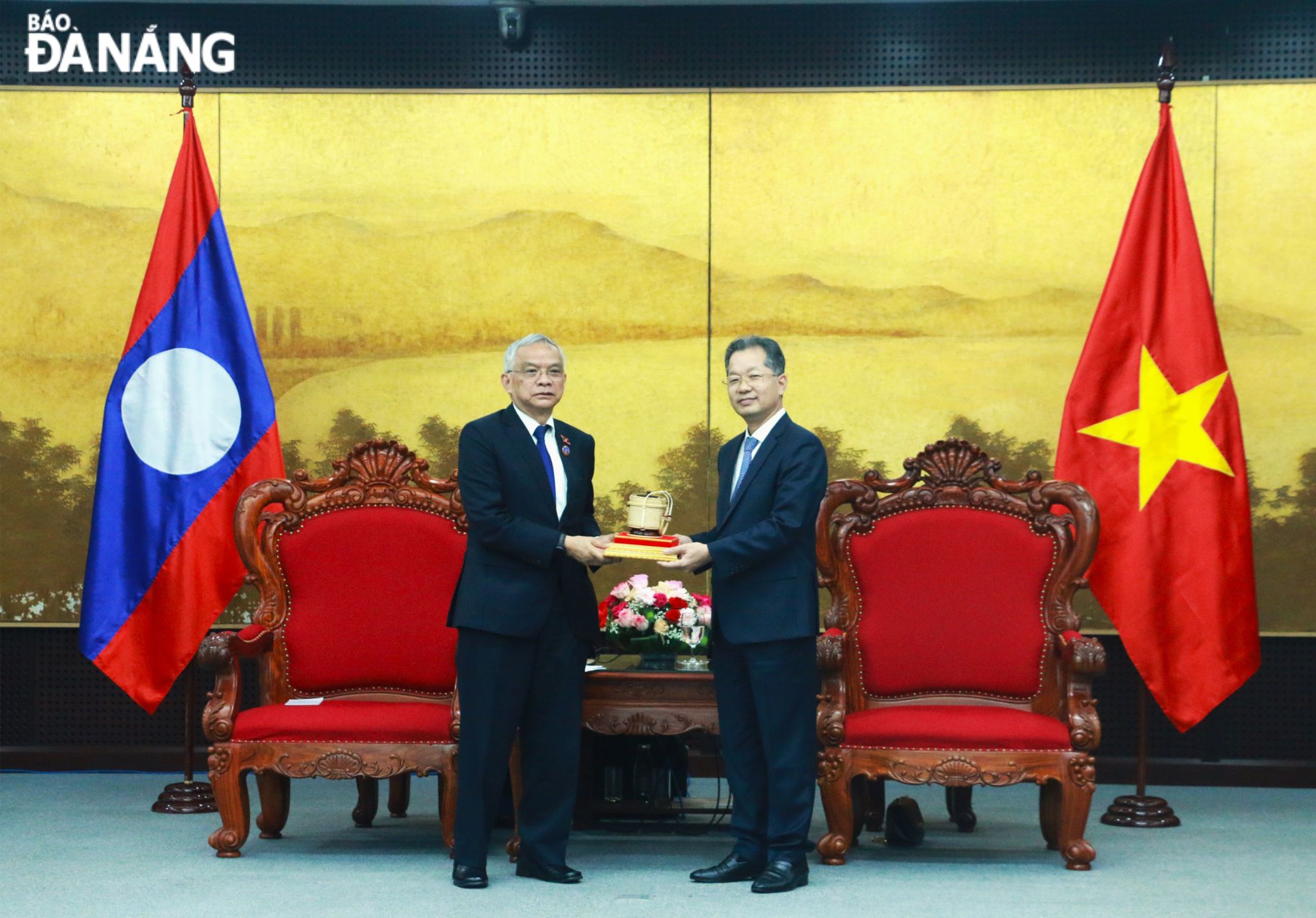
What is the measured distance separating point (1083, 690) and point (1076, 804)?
0.35 meters

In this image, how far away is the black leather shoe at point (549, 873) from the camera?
403 cm

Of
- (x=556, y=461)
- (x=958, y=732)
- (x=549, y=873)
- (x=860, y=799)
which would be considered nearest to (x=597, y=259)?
(x=556, y=461)

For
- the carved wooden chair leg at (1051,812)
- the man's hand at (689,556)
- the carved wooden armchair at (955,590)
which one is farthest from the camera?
the carved wooden armchair at (955,590)

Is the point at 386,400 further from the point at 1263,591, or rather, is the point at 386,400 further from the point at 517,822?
the point at 1263,591

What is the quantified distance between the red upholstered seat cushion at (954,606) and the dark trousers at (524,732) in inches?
43.0

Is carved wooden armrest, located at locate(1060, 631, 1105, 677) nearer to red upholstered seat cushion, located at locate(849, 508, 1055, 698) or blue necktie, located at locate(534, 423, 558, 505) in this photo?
red upholstered seat cushion, located at locate(849, 508, 1055, 698)

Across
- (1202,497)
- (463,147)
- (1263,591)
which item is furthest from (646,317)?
(1263,591)

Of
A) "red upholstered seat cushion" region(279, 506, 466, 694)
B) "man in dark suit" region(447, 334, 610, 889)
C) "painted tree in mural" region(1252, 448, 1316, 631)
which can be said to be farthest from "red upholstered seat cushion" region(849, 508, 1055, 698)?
"painted tree in mural" region(1252, 448, 1316, 631)

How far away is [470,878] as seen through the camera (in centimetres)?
398

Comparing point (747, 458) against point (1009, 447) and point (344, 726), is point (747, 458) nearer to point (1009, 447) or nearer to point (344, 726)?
point (344, 726)

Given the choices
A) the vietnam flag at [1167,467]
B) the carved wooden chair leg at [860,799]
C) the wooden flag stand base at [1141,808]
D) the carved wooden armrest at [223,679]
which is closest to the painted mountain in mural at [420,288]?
the vietnam flag at [1167,467]

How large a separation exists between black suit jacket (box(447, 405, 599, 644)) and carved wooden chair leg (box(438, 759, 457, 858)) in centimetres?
55

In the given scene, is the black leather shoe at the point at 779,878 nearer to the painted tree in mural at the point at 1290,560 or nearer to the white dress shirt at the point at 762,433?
the white dress shirt at the point at 762,433

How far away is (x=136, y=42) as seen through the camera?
6.29 meters
